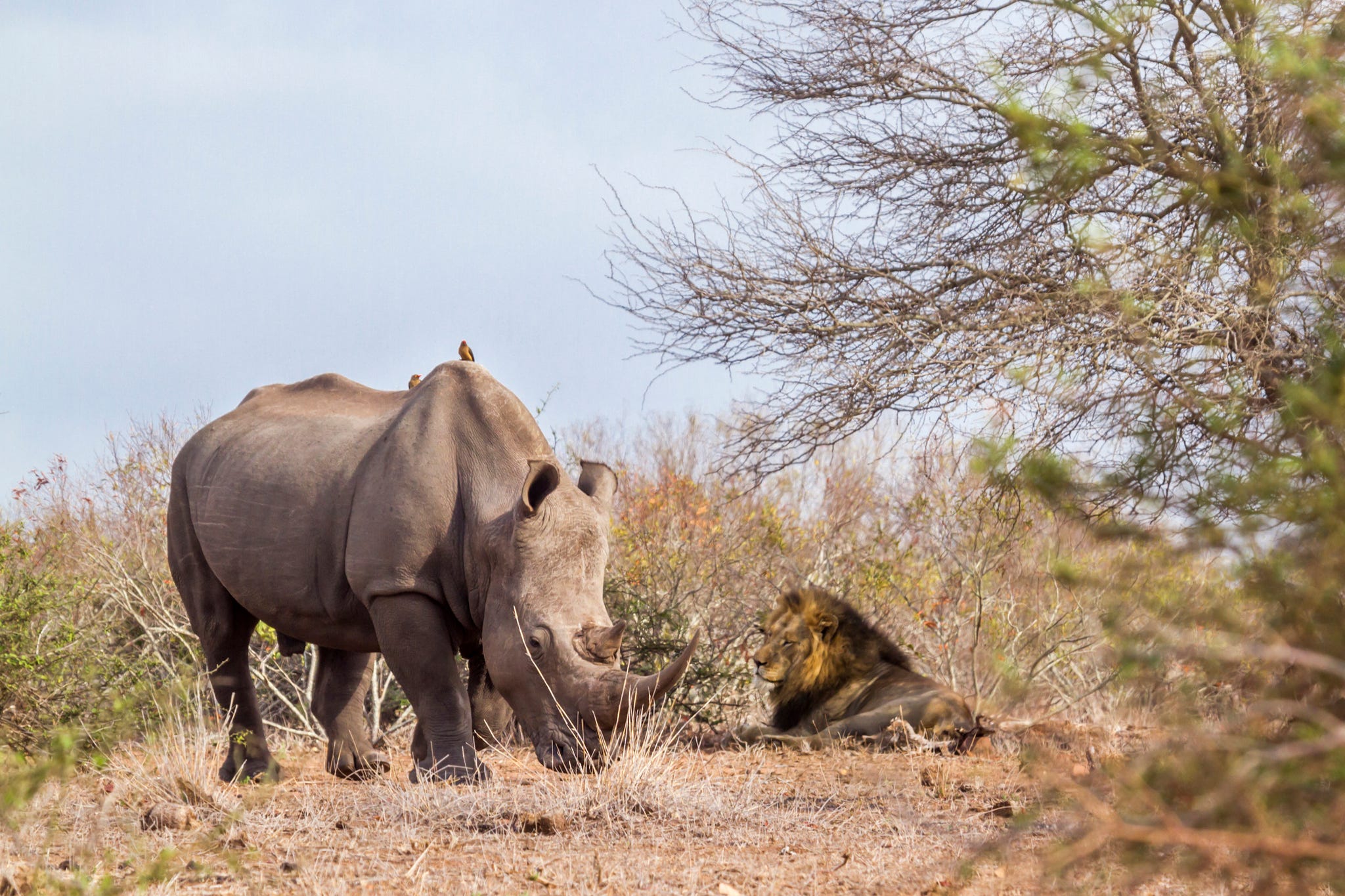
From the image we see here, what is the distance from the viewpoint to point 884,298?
25.1ft

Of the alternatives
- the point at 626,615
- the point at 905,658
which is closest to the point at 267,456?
the point at 626,615

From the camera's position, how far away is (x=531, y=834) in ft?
16.6

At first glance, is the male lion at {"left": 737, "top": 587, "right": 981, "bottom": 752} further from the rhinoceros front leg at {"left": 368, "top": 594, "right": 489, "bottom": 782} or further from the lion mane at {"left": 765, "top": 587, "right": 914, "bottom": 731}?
the rhinoceros front leg at {"left": 368, "top": 594, "right": 489, "bottom": 782}

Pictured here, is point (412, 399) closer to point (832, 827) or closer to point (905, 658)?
point (832, 827)

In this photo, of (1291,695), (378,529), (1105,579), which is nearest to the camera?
(1291,695)

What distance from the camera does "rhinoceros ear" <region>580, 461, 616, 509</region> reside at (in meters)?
6.79

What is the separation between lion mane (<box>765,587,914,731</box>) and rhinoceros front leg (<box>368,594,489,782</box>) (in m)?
3.20

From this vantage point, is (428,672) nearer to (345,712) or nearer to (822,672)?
(345,712)

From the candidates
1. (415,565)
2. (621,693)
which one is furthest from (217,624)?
(621,693)

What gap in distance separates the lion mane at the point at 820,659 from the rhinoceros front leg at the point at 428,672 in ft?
10.5

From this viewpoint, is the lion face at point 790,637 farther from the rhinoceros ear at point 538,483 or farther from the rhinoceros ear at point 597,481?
the rhinoceros ear at point 538,483

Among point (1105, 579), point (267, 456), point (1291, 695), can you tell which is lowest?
point (1291, 695)

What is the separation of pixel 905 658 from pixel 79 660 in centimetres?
575

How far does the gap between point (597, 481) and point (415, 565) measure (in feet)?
3.61
